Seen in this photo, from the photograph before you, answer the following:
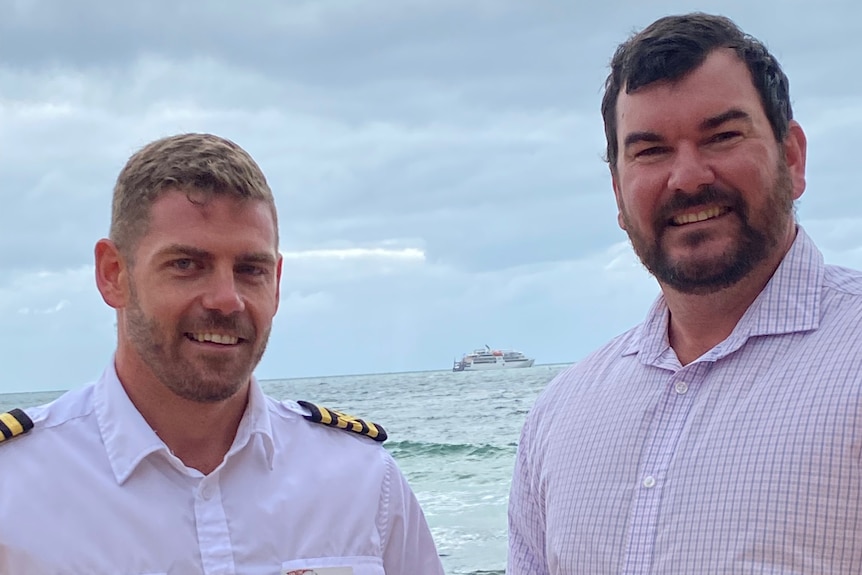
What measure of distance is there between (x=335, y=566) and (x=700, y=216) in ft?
3.76

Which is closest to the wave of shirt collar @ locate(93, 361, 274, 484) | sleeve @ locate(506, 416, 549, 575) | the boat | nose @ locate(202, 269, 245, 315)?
sleeve @ locate(506, 416, 549, 575)

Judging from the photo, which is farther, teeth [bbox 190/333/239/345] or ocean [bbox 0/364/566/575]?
ocean [bbox 0/364/566/575]

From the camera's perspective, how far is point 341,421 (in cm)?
258

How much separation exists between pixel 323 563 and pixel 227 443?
359 mm

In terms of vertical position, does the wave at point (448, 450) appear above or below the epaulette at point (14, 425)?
below

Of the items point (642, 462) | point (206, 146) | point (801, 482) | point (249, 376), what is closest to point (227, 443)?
point (249, 376)

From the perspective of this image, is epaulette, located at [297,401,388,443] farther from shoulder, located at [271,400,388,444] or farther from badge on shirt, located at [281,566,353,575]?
badge on shirt, located at [281,566,353,575]

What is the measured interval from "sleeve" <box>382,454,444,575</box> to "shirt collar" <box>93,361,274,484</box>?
0.33 meters

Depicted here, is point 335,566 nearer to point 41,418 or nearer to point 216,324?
point 216,324

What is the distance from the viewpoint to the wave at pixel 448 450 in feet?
54.8

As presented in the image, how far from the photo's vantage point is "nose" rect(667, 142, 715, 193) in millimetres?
2141

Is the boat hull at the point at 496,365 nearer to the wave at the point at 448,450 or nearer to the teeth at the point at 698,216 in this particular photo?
the wave at the point at 448,450

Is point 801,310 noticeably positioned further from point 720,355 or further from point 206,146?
point 206,146

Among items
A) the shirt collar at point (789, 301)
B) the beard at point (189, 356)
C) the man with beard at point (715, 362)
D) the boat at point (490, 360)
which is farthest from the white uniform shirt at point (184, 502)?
the boat at point (490, 360)
